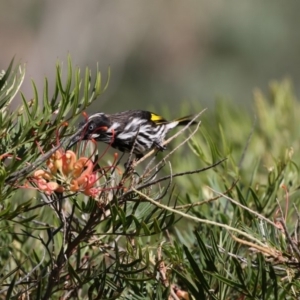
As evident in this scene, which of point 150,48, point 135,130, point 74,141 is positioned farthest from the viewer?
point 150,48

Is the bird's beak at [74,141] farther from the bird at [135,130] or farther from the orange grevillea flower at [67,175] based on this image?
the bird at [135,130]

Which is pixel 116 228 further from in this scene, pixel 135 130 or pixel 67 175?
pixel 135 130

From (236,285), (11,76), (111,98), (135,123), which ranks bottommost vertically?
(111,98)

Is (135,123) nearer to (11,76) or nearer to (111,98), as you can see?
(11,76)

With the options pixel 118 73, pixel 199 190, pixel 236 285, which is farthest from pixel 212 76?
pixel 236 285

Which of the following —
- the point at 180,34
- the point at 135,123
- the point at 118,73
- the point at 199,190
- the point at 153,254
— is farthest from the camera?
the point at 180,34

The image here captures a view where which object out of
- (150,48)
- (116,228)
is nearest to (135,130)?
(116,228)

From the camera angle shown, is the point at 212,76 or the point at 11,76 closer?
the point at 11,76

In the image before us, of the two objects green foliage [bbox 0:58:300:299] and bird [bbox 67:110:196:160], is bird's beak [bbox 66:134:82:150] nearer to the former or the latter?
green foliage [bbox 0:58:300:299]
